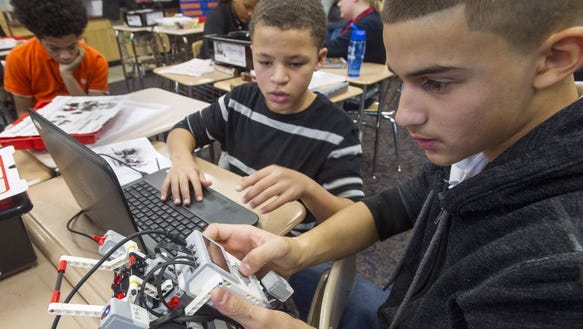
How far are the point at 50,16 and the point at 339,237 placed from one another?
1528 millimetres

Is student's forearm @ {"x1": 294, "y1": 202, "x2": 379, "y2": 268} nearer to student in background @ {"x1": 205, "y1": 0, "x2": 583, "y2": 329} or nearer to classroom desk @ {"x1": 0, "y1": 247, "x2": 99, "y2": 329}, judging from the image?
student in background @ {"x1": 205, "y1": 0, "x2": 583, "y2": 329}

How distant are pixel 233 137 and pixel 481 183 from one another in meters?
0.90

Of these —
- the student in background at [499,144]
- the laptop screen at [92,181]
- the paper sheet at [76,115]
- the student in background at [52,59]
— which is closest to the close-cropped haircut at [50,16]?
the student in background at [52,59]

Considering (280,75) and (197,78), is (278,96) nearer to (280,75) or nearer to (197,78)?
(280,75)

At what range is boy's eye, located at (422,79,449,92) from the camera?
1.36ft

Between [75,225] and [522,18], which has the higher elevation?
[522,18]

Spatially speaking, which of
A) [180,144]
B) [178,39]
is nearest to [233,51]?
[180,144]

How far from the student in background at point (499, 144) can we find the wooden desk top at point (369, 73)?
1515mm

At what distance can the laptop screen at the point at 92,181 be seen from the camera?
0.51m

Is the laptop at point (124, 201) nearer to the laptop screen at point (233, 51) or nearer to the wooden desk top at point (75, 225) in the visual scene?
the wooden desk top at point (75, 225)

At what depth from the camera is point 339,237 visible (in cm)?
72

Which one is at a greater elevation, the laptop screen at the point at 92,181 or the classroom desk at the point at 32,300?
the laptop screen at the point at 92,181

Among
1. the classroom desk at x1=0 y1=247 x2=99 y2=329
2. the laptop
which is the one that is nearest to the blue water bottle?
the laptop

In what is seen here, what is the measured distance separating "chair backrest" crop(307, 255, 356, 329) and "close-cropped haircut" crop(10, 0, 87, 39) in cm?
155
